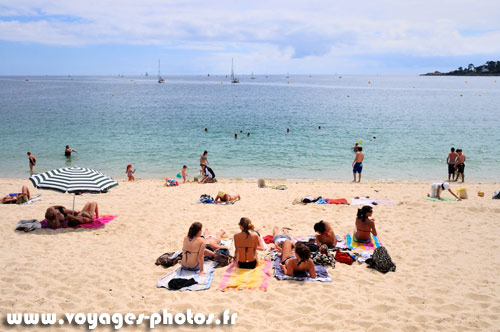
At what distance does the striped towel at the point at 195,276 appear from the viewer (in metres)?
6.36

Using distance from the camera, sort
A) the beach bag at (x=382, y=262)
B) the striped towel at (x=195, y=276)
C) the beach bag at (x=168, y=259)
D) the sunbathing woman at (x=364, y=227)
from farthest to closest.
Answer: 1. the sunbathing woman at (x=364, y=227)
2. the beach bag at (x=168, y=259)
3. the beach bag at (x=382, y=262)
4. the striped towel at (x=195, y=276)

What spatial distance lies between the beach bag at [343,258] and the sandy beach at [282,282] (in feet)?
0.38

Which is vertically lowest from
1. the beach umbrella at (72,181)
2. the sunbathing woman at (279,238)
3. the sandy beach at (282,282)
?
the sandy beach at (282,282)

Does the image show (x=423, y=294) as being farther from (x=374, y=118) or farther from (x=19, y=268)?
(x=374, y=118)

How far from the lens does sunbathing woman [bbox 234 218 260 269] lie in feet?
23.3

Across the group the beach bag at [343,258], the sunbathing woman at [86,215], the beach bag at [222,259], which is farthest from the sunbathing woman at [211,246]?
the sunbathing woman at [86,215]

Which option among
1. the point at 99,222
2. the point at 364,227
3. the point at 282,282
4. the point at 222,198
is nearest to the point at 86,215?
the point at 99,222

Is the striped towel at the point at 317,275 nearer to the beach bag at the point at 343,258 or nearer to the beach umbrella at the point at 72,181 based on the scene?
the beach bag at the point at 343,258

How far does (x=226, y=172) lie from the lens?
2177cm

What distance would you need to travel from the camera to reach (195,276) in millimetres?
6711

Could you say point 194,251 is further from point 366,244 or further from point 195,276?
point 366,244

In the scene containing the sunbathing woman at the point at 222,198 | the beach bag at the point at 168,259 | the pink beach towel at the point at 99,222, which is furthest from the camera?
the sunbathing woman at the point at 222,198

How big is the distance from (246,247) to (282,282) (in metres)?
1.00

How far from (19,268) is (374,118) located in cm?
4643
